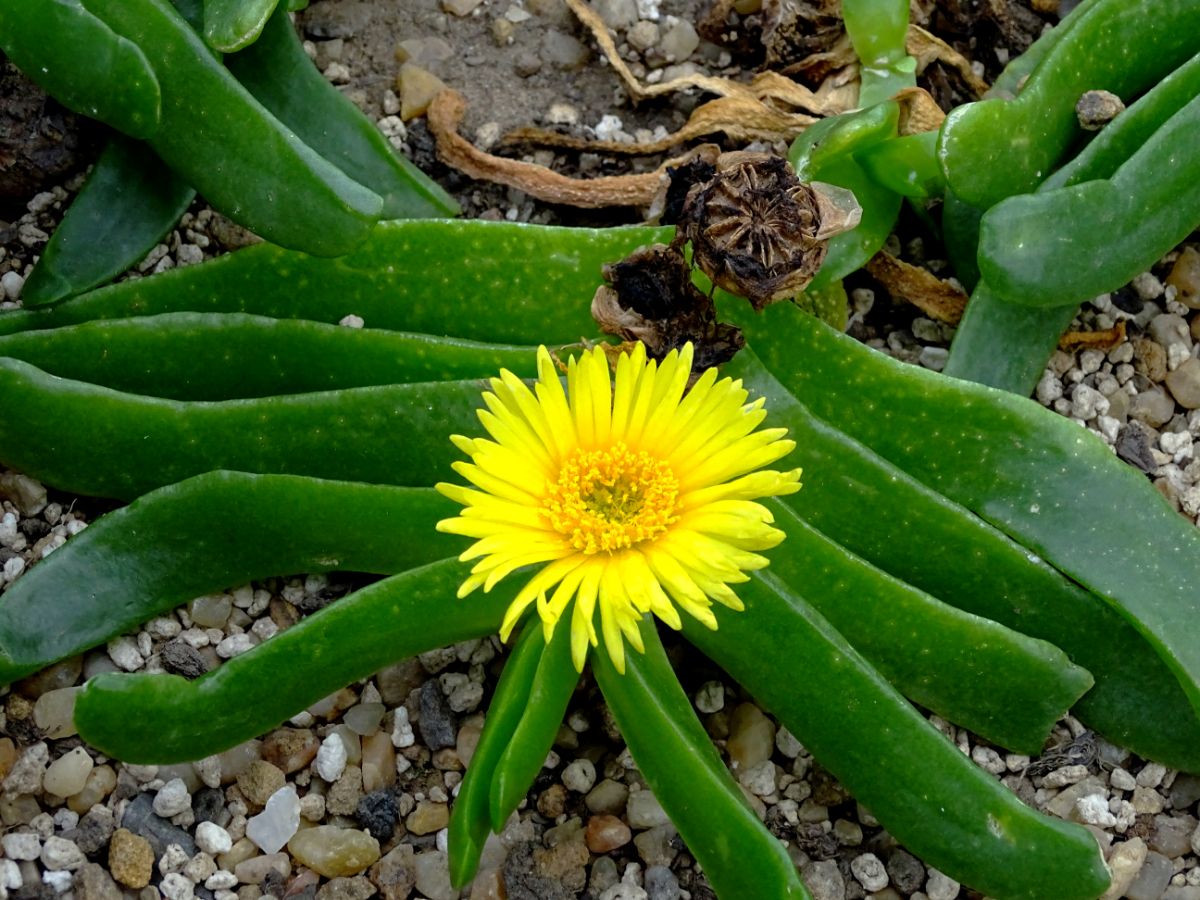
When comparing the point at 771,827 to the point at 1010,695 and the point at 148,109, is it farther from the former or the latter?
the point at 148,109

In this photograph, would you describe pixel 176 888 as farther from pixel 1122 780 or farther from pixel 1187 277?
pixel 1187 277

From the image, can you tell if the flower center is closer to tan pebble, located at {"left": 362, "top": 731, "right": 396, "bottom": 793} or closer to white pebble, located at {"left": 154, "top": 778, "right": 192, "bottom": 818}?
tan pebble, located at {"left": 362, "top": 731, "right": 396, "bottom": 793}

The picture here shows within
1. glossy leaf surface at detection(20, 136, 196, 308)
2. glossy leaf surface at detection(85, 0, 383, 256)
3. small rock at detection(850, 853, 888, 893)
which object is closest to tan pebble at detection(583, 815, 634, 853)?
small rock at detection(850, 853, 888, 893)

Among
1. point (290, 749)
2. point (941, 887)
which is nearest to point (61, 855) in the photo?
point (290, 749)

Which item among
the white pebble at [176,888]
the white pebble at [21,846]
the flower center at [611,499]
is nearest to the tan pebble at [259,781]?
the white pebble at [176,888]

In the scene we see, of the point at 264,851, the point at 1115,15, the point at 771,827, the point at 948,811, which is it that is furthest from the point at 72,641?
the point at 1115,15
